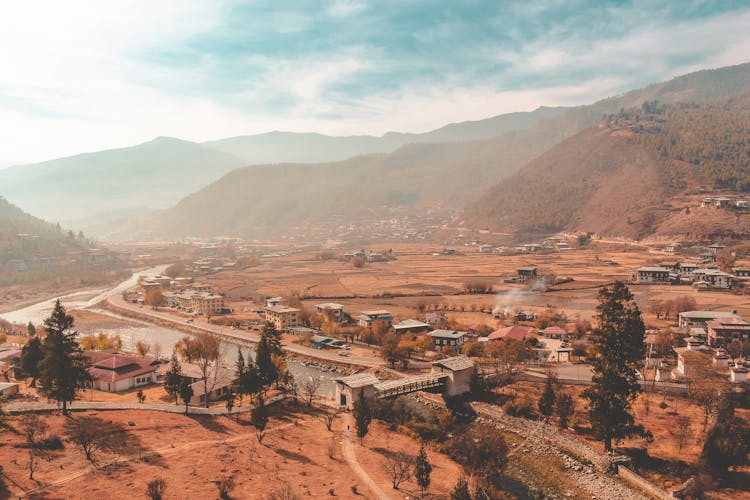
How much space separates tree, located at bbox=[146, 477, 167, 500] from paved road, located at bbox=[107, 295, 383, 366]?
90.3 feet

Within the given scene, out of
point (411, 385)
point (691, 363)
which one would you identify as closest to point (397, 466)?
point (411, 385)

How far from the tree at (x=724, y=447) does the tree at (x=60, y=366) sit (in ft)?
114

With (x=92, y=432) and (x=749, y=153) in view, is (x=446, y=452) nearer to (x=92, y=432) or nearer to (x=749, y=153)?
(x=92, y=432)

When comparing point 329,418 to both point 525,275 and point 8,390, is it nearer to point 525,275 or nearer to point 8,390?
point 8,390

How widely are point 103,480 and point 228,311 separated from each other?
5813cm

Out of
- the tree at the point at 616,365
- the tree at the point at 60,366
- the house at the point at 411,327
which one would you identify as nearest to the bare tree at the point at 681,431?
the tree at the point at 616,365

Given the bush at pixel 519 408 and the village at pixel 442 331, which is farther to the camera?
the village at pixel 442 331

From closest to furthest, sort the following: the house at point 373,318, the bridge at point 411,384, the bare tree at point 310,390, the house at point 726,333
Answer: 1. the bridge at point 411,384
2. the bare tree at point 310,390
3. the house at point 726,333
4. the house at point 373,318

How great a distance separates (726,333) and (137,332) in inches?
2674

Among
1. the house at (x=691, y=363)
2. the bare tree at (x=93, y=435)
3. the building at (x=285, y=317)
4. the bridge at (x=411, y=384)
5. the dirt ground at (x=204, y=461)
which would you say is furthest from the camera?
the building at (x=285, y=317)

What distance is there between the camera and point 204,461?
85.0 ft

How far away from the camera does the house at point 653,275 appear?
285 ft

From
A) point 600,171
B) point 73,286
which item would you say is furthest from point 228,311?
point 600,171

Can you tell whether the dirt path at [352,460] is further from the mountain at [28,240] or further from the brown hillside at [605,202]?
the mountain at [28,240]
